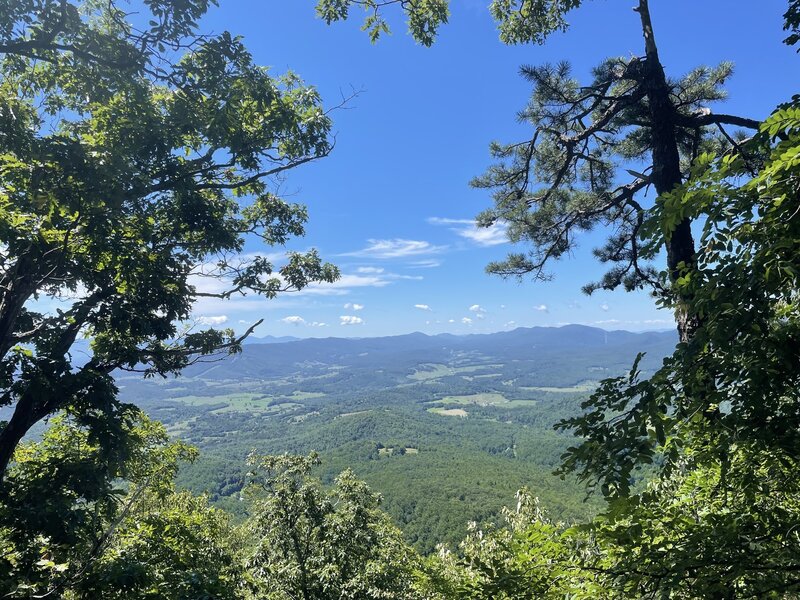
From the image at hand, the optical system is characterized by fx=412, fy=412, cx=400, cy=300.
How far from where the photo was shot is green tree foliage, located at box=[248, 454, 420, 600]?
11352mm

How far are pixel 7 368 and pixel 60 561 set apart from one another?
272cm

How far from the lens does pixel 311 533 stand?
12.6 meters

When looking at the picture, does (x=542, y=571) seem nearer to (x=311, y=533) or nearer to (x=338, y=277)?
(x=338, y=277)

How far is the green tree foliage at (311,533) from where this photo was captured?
11352 mm

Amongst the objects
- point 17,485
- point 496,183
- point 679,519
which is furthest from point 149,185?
point 679,519

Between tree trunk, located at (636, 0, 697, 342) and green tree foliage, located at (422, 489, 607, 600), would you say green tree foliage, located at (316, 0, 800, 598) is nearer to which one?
green tree foliage, located at (422, 489, 607, 600)

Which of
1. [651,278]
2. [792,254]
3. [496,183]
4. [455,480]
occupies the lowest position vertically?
[455,480]

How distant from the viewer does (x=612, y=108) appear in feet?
21.3

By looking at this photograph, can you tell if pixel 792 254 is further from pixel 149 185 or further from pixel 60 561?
pixel 60 561

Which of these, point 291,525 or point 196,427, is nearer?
point 291,525

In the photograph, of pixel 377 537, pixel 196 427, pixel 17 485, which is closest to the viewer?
pixel 17 485

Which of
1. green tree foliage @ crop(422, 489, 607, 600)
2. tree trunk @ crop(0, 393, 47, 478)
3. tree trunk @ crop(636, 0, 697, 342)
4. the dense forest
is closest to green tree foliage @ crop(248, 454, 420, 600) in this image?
the dense forest

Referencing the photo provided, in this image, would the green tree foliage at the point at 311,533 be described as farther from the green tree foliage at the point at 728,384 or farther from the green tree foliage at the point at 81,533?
the green tree foliage at the point at 728,384

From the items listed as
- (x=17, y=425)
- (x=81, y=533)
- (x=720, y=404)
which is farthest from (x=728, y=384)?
(x=17, y=425)
